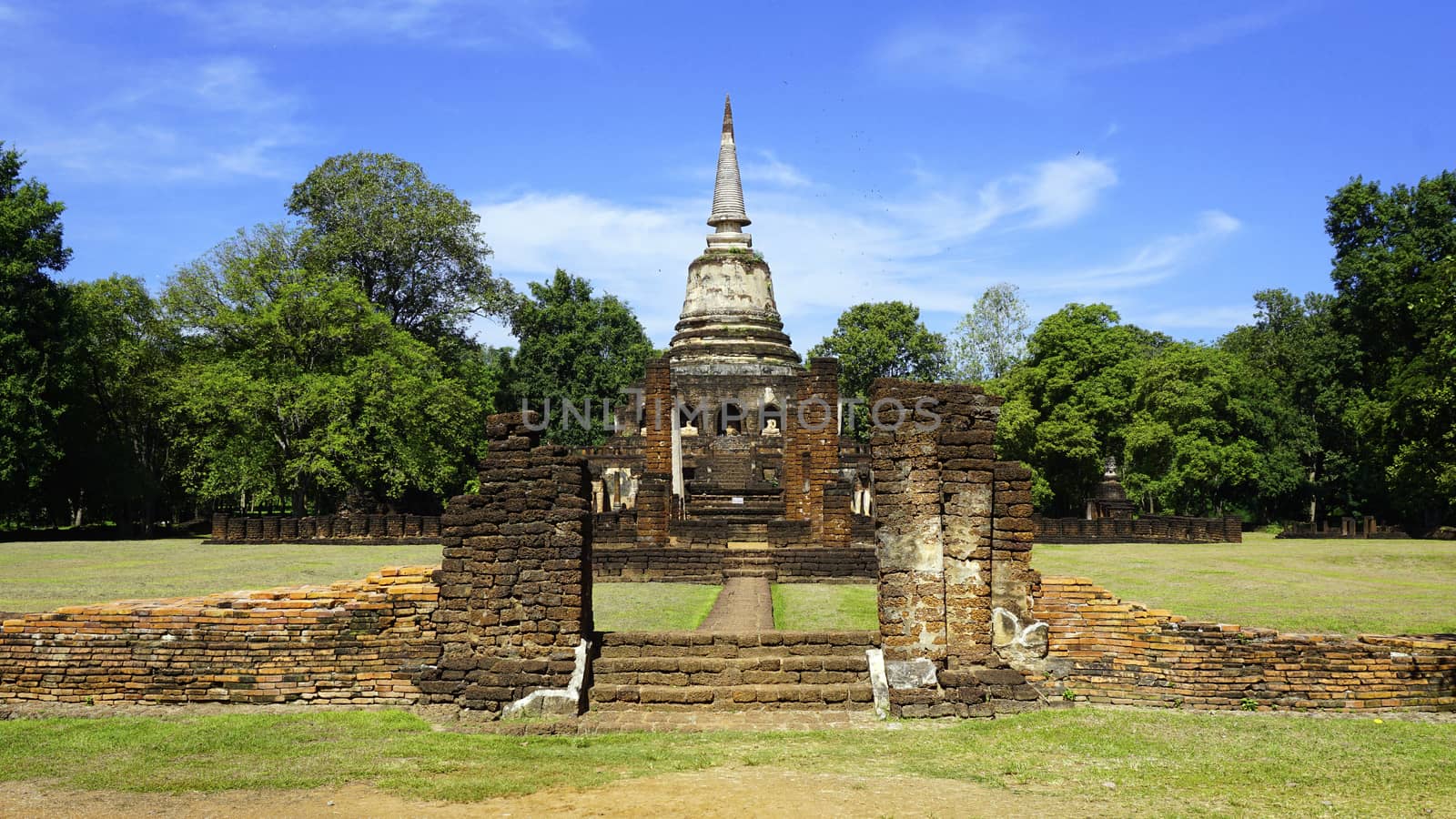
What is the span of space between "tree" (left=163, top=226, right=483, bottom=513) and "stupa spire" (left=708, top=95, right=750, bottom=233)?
57.1 ft

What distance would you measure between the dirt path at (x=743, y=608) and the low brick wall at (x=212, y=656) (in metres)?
3.39

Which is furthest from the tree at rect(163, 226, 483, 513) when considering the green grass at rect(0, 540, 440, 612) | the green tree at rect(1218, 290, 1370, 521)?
the green tree at rect(1218, 290, 1370, 521)

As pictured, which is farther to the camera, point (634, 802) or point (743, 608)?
point (743, 608)

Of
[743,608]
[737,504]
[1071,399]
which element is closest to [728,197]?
[1071,399]

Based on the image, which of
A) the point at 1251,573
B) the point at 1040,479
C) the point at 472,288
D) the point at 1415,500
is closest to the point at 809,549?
the point at 1251,573

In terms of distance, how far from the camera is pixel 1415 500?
116 ft

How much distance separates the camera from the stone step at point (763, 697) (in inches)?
386

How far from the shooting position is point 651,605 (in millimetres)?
15430

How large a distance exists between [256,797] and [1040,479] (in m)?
35.3

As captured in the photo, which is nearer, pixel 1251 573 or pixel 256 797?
pixel 256 797

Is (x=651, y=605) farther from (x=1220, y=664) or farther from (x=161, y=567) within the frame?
(x=161, y=567)

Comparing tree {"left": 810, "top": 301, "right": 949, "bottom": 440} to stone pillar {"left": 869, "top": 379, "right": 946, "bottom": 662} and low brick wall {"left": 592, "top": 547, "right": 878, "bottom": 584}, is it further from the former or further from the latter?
stone pillar {"left": 869, "top": 379, "right": 946, "bottom": 662}

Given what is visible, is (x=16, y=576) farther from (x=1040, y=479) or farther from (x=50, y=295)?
(x=1040, y=479)

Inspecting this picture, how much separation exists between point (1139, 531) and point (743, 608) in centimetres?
2015
